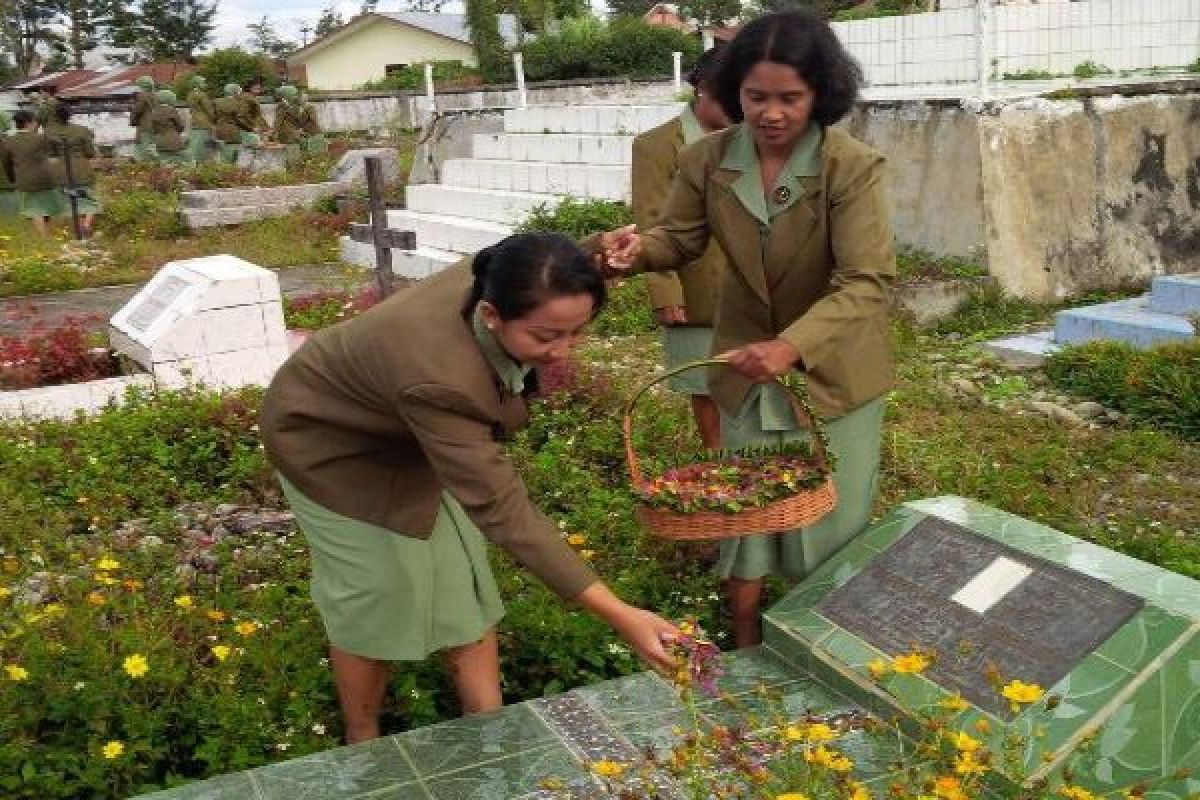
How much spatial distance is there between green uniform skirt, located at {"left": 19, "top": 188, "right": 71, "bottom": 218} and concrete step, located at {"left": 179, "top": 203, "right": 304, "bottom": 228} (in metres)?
1.48

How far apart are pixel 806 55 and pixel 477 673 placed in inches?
71.6

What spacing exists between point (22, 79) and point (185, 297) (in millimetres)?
55025

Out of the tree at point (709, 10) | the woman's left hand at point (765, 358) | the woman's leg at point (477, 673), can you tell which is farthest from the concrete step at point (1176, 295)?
the tree at point (709, 10)

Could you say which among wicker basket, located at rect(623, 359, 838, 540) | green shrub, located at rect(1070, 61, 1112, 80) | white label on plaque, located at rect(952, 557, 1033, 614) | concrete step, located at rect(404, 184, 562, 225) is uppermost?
green shrub, located at rect(1070, 61, 1112, 80)

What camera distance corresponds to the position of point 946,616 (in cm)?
305

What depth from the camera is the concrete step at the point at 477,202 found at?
36.9 ft

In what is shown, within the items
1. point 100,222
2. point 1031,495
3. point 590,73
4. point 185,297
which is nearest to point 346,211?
point 100,222

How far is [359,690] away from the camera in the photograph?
10.3 feet

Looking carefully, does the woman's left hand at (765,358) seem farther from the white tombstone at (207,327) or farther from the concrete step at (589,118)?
the concrete step at (589,118)

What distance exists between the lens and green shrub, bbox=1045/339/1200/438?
18.7 feet

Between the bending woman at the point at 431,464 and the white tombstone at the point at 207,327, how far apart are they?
3.72 meters

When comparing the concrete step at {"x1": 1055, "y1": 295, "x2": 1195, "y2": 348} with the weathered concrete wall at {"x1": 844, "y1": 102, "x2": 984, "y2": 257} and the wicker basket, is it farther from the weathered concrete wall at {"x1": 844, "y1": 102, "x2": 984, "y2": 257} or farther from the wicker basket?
the wicker basket

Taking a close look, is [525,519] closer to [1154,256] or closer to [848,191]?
[848,191]

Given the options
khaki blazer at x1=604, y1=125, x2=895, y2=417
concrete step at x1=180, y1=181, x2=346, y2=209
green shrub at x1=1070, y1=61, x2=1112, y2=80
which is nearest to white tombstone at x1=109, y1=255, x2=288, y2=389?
khaki blazer at x1=604, y1=125, x2=895, y2=417
